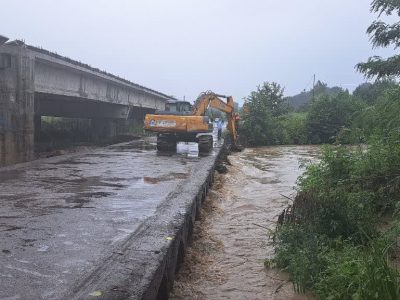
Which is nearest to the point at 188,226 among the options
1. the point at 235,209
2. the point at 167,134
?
A: the point at 235,209

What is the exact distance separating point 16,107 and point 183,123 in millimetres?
7761

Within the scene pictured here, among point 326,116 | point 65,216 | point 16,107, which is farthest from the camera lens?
point 326,116

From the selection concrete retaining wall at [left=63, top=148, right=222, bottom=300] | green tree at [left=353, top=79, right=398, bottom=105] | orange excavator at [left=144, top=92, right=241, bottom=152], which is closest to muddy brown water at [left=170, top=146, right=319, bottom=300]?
concrete retaining wall at [left=63, top=148, right=222, bottom=300]

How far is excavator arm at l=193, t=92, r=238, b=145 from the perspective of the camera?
75.0 feet

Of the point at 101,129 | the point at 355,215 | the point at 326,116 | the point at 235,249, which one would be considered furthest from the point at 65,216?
the point at 326,116

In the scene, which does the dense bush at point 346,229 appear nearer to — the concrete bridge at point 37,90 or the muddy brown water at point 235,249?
the muddy brown water at point 235,249

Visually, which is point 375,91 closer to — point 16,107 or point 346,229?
point 16,107

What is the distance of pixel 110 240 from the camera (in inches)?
237

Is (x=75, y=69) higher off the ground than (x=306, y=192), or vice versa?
(x=75, y=69)

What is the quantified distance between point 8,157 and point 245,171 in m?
8.55

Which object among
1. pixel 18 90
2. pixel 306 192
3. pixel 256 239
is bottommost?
pixel 256 239

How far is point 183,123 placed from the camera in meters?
21.3

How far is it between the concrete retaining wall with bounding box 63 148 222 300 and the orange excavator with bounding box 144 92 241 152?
42.6 feet

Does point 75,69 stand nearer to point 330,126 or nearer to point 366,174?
point 366,174
